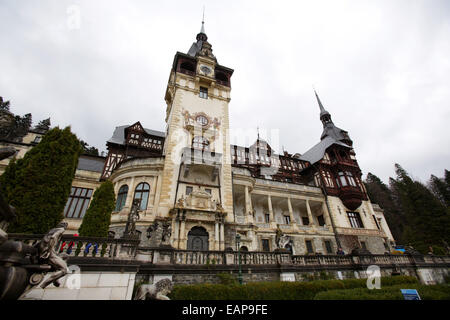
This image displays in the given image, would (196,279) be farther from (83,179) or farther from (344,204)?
(344,204)

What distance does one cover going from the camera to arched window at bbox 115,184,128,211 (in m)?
18.5

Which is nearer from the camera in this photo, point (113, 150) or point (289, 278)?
point (289, 278)

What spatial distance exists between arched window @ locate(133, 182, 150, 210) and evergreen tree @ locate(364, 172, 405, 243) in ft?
165

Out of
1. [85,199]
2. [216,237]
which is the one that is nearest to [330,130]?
[216,237]

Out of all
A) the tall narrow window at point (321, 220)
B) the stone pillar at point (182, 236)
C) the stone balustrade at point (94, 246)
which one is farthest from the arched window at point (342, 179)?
the stone balustrade at point (94, 246)

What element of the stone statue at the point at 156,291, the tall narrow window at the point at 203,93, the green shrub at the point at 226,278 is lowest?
the stone statue at the point at 156,291

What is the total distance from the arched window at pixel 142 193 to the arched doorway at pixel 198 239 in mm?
4963

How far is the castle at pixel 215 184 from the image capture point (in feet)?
58.1

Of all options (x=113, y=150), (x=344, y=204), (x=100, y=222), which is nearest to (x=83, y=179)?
(x=113, y=150)

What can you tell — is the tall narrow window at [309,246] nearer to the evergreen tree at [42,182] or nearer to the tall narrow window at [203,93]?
the tall narrow window at [203,93]

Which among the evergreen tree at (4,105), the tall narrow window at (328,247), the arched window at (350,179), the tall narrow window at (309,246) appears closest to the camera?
the tall narrow window at (309,246)

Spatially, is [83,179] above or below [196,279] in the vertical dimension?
above

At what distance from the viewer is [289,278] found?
1134 centimetres

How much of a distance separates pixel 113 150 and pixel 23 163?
1610 centimetres
